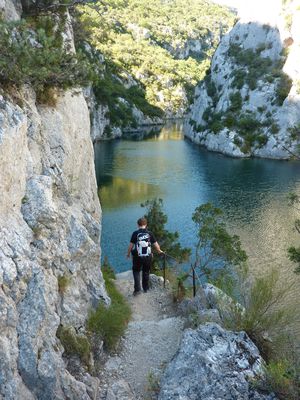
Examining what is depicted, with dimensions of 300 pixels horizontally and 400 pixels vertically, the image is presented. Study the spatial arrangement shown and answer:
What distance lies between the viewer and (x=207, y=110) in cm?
9594

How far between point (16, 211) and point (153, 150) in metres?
71.7

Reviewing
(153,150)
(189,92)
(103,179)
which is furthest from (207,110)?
(189,92)

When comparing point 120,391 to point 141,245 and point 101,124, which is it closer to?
point 141,245

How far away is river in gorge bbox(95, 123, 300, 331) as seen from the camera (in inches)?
1241

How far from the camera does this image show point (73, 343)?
363 inches

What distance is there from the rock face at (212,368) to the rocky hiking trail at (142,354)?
71 cm

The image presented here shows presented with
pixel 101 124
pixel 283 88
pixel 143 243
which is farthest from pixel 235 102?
pixel 143 243

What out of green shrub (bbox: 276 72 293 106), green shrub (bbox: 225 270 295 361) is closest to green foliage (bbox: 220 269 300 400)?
green shrub (bbox: 225 270 295 361)

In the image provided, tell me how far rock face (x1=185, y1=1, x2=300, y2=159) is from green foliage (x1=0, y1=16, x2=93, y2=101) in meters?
64.0

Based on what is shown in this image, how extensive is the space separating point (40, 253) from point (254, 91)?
268 feet

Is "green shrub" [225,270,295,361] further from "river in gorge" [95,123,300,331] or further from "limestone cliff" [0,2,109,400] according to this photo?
"river in gorge" [95,123,300,331]

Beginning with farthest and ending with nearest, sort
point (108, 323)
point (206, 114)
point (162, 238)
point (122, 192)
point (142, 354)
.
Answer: point (206, 114) < point (122, 192) < point (162, 238) < point (108, 323) < point (142, 354)

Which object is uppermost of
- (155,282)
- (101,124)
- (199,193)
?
(155,282)

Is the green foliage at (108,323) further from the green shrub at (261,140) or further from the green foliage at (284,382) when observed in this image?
the green shrub at (261,140)
